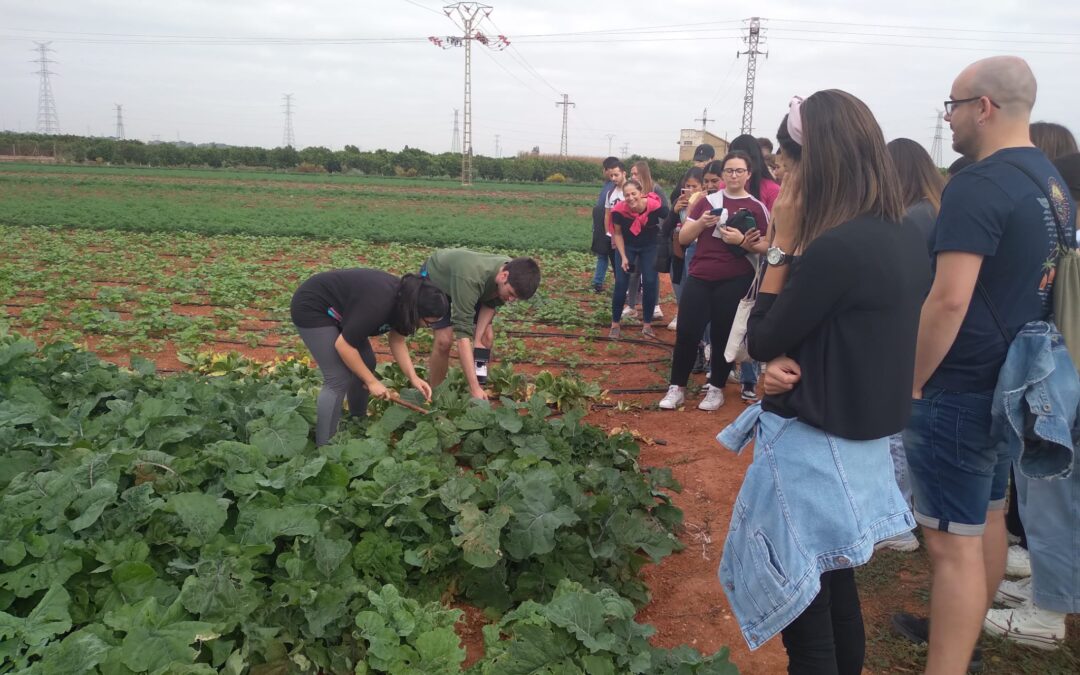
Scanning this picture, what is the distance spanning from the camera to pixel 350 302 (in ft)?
12.5

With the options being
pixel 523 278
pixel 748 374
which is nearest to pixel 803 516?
pixel 523 278

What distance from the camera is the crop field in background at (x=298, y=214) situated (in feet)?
53.8

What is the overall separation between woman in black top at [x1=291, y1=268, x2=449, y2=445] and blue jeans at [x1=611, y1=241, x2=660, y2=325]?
3623 millimetres

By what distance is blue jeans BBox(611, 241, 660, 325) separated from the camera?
7.29m

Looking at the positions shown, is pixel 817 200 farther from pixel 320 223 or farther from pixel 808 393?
pixel 320 223

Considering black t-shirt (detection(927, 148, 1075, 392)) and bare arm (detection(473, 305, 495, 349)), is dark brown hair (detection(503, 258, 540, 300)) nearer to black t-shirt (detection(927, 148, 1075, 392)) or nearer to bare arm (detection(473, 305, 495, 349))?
bare arm (detection(473, 305, 495, 349))

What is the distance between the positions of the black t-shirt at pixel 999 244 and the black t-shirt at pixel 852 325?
0.99 ft

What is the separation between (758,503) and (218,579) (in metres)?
1.69

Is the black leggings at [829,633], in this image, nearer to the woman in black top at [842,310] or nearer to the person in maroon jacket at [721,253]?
the woman in black top at [842,310]

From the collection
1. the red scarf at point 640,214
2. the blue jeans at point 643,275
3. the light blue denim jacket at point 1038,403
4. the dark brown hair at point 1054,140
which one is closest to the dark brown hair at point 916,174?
the dark brown hair at point 1054,140

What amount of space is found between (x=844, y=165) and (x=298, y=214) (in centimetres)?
1991

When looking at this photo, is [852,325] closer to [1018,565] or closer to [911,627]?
[911,627]

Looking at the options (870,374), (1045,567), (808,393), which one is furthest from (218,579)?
(1045,567)

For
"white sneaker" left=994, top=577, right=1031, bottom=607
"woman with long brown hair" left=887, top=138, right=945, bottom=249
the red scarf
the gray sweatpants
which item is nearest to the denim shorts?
"white sneaker" left=994, top=577, right=1031, bottom=607
